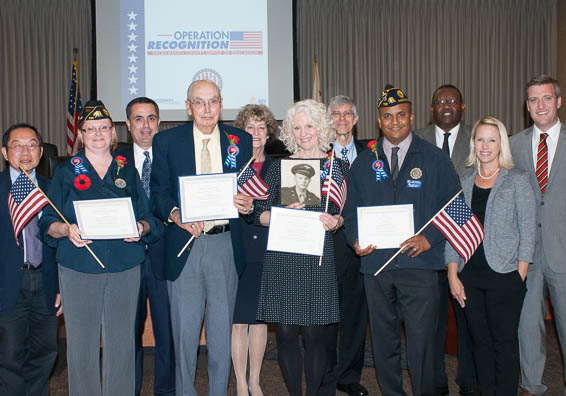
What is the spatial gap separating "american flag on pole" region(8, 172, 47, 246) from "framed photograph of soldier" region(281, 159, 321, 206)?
1420 mm

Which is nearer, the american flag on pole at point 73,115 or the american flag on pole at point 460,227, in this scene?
the american flag on pole at point 460,227

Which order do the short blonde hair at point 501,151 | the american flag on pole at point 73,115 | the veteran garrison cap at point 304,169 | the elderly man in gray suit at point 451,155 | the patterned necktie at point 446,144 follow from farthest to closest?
the american flag on pole at point 73,115 → the patterned necktie at point 446,144 → the elderly man in gray suit at point 451,155 → the short blonde hair at point 501,151 → the veteran garrison cap at point 304,169

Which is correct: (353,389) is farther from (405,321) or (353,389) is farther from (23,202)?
(23,202)

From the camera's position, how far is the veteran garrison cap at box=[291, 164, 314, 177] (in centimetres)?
307

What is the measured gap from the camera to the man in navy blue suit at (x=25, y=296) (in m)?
3.26

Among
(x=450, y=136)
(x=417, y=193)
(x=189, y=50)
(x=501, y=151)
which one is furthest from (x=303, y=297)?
(x=189, y=50)

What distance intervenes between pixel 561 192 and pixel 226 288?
2.42m

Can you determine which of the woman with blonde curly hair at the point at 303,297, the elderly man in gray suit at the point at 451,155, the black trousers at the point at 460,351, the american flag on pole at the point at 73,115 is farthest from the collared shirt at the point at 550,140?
the american flag on pole at the point at 73,115

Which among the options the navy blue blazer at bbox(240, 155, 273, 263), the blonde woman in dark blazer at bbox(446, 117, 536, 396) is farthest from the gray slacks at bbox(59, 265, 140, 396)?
the blonde woman in dark blazer at bbox(446, 117, 536, 396)

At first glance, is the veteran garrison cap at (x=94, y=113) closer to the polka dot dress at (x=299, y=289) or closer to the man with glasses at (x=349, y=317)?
the polka dot dress at (x=299, y=289)

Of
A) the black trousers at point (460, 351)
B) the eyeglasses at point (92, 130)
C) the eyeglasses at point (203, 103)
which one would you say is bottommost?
the black trousers at point (460, 351)

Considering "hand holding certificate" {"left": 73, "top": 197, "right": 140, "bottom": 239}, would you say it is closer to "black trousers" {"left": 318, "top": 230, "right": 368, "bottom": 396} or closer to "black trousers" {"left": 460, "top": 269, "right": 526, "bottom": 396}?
"black trousers" {"left": 318, "top": 230, "right": 368, "bottom": 396}

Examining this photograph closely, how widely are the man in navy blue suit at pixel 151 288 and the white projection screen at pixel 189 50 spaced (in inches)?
185

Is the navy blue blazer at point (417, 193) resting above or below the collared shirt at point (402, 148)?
below
